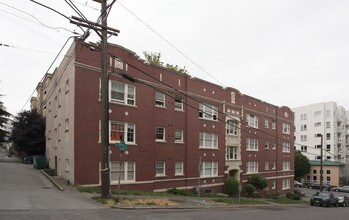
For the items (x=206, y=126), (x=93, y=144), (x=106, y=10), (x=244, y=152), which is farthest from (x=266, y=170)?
(x=106, y=10)

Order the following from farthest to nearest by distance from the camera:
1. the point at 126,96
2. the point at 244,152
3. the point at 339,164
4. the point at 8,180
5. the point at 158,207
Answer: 1. the point at 339,164
2. the point at 244,152
3. the point at 126,96
4. the point at 8,180
5. the point at 158,207

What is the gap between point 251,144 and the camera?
158 ft

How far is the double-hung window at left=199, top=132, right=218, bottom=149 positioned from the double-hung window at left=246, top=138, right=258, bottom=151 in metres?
8.02

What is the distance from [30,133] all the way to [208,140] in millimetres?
24317

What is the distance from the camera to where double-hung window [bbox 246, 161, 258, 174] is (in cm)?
4710

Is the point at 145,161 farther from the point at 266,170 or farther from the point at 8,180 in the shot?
the point at 266,170

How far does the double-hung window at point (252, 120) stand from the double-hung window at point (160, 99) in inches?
672

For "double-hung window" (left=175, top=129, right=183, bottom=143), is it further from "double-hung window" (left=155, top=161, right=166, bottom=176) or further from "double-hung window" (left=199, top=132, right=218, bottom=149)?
"double-hung window" (left=199, top=132, right=218, bottom=149)

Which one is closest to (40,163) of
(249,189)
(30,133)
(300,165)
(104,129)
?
(30,133)

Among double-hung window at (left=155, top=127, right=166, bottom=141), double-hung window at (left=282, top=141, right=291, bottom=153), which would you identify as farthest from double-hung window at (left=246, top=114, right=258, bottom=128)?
double-hung window at (left=155, top=127, right=166, bottom=141)

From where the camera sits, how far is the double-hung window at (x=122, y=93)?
28.5 m

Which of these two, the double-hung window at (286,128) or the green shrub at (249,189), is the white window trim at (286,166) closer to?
the double-hung window at (286,128)

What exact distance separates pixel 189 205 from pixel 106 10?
38.3 feet

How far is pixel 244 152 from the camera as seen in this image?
46.2m
